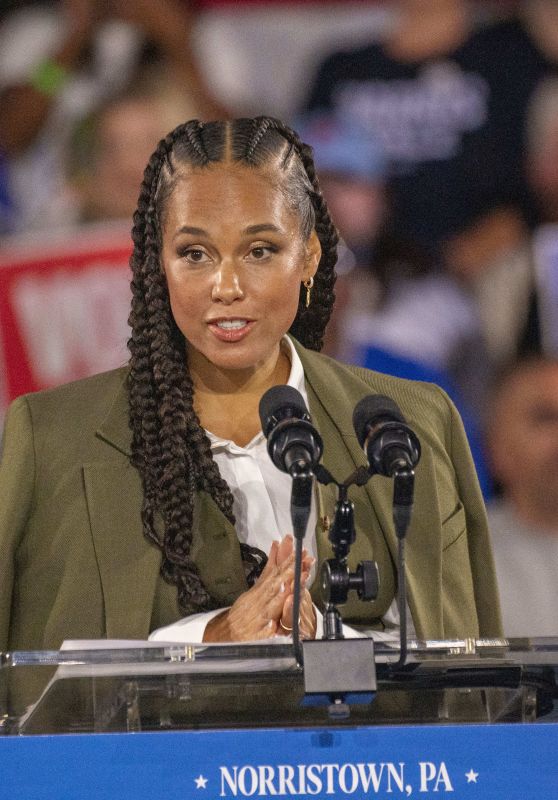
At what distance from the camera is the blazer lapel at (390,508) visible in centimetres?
235

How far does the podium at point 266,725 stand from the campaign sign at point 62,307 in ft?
9.37

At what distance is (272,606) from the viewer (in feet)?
6.84

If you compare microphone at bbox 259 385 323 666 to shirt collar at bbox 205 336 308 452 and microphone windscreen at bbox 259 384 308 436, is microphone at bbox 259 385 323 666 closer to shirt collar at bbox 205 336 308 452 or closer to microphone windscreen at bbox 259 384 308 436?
microphone windscreen at bbox 259 384 308 436

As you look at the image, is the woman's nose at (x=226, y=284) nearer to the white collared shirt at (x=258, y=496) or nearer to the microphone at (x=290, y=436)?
the white collared shirt at (x=258, y=496)

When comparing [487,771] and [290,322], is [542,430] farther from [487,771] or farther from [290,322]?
[487,771]

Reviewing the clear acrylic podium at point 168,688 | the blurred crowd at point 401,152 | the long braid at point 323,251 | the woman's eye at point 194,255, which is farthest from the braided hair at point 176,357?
the blurred crowd at point 401,152

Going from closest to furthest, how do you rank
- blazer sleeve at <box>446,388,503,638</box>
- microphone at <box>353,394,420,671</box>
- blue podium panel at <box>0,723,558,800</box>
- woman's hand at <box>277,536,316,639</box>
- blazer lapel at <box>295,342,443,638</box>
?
blue podium panel at <box>0,723,558,800</box> → microphone at <box>353,394,420,671</box> → woman's hand at <box>277,536,316,639</box> → blazer lapel at <box>295,342,443,638</box> → blazer sleeve at <box>446,388,503,638</box>

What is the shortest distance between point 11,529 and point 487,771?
3.16 ft

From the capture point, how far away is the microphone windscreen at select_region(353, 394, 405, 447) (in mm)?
1759

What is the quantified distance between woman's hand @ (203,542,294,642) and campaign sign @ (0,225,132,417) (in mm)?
2492

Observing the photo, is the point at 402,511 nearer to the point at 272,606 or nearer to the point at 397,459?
the point at 397,459

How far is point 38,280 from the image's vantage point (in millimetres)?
4633

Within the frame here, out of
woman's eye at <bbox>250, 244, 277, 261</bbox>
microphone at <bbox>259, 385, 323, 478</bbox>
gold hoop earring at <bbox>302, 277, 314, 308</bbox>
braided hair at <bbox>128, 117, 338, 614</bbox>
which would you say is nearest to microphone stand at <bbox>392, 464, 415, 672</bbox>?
microphone at <bbox>259, 385, 323, 478</bbox>

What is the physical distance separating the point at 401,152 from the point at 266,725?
10.3 feet
